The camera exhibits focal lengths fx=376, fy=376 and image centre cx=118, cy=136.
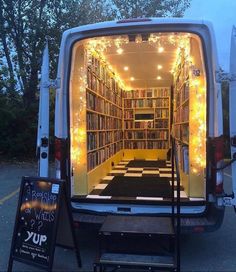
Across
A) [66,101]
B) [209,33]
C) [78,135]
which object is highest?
[209,33]

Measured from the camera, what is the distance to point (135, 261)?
3332 mm

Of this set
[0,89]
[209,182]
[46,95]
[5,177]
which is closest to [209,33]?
[209,182]

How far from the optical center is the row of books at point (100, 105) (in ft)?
19.1

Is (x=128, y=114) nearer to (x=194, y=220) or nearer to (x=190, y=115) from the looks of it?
(x=190, y=115)

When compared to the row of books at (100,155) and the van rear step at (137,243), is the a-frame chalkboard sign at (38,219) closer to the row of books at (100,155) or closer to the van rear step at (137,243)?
the van rear step at (137,243)

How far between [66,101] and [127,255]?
5.65ft

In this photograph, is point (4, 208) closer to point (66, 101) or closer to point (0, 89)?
point (66, 101)

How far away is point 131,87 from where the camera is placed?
10.9 m

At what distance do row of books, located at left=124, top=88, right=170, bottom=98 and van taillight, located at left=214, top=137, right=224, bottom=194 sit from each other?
7188 mm

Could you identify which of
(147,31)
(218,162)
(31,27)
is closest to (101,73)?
(147,31)

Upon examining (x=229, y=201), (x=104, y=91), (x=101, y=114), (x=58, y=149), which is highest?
(x=104, y=91)

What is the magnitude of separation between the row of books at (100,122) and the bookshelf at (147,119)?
1.28 metres

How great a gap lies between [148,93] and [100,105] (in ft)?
14.0

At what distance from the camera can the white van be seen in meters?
3.76
